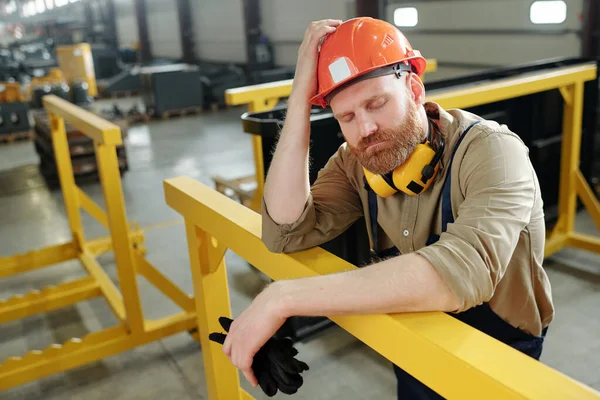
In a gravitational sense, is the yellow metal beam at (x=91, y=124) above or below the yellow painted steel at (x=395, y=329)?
above

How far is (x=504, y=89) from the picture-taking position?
3496 mm

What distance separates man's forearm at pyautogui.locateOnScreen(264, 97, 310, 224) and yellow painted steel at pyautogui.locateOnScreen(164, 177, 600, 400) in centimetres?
11

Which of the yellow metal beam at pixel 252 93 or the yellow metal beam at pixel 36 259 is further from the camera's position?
the yellow metal beam at pixel 36 259

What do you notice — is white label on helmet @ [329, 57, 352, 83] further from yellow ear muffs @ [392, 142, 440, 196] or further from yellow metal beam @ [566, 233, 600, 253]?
yellow metal beam @ [566, 233, 600, 253]

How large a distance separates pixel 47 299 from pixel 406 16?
7106 millimetres

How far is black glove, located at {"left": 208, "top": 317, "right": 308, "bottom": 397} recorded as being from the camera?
136 centimetres

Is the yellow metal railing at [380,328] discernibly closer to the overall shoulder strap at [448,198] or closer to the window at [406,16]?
the overall shoulder strap at [448,198]

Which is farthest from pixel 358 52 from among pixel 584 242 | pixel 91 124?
pixel 584 242

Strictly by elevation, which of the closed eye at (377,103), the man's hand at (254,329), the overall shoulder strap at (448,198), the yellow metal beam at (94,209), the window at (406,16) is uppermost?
the window at (406,16)

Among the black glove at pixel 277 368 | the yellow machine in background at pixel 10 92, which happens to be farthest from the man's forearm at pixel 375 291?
the yellow machine in background at pixel 10 92

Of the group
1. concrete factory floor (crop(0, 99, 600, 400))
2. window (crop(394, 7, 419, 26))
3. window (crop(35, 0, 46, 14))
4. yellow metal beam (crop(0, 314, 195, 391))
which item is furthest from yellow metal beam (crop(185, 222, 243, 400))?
window (crop(35, 0, 46, 14))

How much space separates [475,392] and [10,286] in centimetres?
488

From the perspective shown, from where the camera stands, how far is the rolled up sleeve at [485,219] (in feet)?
4.04

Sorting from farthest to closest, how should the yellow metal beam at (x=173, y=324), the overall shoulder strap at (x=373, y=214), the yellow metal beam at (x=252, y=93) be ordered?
the yellow metal beam at (x=252, y=93)
the yellow metal beam at (x=173, y=324)
the overall shoulder strap at (x=373, y=214)
